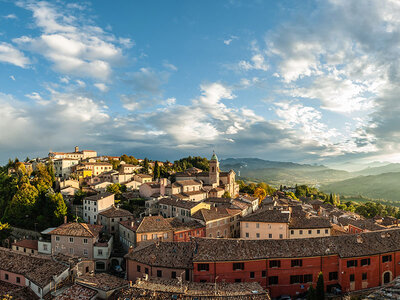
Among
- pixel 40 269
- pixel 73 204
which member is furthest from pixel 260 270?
pixel 73 204

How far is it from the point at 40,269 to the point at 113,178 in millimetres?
47848

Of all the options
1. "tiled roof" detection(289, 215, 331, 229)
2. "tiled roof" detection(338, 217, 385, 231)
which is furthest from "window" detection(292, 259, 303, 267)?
"tiled roof" detection(338, 217, 385, 231)

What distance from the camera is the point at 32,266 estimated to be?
124 ft

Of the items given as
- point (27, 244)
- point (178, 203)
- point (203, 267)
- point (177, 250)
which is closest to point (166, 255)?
point (177, 250)

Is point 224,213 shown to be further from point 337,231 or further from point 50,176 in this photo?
point 50,176

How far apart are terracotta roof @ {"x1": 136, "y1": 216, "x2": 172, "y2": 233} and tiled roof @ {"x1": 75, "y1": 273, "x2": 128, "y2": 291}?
13184 millimetres

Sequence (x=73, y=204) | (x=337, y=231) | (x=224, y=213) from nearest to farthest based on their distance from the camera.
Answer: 1. (x=337, y=231)
2. (x=224, y=213)
3. (x=73, y=204)

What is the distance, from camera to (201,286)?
90.1 ft

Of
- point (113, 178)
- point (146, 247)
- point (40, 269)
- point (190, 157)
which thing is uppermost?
point (190, 157)

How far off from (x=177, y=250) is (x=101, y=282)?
9.55 meters

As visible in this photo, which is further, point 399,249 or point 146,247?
point 146,247

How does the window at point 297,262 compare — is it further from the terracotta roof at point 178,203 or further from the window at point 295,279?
the terracotta roof at point 178,203

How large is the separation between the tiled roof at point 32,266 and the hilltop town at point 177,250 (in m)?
0.17

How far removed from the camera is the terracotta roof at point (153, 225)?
45.2 meters
